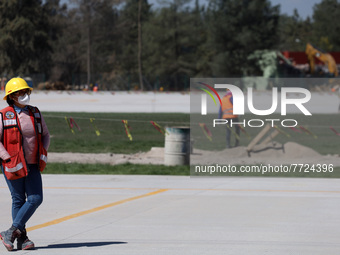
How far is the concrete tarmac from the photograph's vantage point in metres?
7.71

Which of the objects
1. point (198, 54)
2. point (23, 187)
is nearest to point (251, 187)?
point (23, 187)

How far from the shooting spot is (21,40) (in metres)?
87.6

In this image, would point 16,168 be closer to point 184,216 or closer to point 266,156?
point 184,216

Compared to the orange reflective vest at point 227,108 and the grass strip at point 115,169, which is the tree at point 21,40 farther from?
the grass strip at point 115,169

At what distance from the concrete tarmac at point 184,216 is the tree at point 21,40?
74204 mm

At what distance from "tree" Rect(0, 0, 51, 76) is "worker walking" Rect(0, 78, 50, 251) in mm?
80448

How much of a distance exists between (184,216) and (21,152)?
10.9ft

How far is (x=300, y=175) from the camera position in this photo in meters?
16.4

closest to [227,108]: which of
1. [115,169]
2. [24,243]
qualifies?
[115,169]

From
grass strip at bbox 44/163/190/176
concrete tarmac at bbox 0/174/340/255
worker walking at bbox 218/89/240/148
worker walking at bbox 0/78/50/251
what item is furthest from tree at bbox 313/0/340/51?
worker walking at bbox 0/78/50/251

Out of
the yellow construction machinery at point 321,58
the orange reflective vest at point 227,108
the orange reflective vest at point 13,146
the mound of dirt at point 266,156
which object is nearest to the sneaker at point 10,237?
the orange reflective vest at point 13,146

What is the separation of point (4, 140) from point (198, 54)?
92.5 metres

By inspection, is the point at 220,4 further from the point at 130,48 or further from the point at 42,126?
the point at 42,126

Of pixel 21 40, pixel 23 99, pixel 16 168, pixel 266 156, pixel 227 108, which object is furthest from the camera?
pixel 21 40
